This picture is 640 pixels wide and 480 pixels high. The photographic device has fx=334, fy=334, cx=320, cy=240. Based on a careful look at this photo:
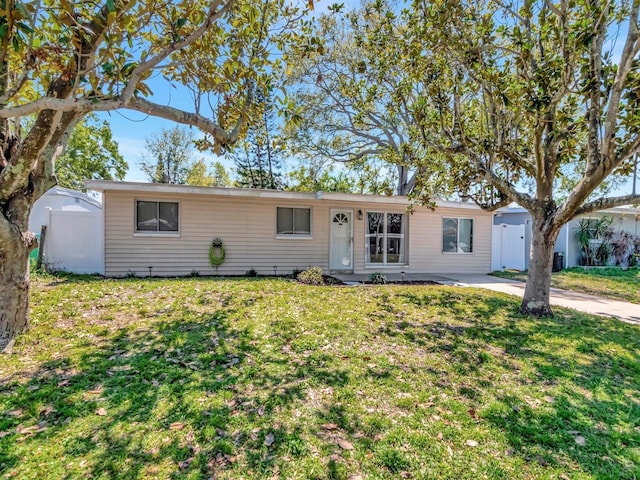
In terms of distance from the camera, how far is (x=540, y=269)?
619 cm

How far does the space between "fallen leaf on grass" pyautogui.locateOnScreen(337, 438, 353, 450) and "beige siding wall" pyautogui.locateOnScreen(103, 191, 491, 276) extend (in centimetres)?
854

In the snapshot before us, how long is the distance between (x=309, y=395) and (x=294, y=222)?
27.3 feet

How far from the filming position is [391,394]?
3.34 meters

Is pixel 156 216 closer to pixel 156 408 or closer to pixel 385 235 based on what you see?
pixel 385 235

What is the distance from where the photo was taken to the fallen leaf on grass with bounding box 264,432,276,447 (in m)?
2.57

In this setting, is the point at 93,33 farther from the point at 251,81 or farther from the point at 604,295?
the point at 604,295

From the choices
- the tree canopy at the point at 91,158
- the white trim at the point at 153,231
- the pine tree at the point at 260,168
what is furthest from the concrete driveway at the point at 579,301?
the tree canopy at the point at 91,158

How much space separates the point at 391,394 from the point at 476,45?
19.3 feet

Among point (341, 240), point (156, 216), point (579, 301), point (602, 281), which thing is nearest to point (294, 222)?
point (341, 240)

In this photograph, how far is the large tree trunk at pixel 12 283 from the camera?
3920mm

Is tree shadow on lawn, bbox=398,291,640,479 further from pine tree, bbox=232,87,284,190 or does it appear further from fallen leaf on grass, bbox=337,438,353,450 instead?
pine tree, bbox=232,87,284,190

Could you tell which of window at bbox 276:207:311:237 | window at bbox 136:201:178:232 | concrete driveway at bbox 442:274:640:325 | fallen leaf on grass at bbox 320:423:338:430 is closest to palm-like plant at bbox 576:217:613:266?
Answer: concrete driveway at bbox 442:274:640:325

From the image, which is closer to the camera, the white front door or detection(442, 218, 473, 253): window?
the white front door

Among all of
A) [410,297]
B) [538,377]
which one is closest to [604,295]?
[410,297]
